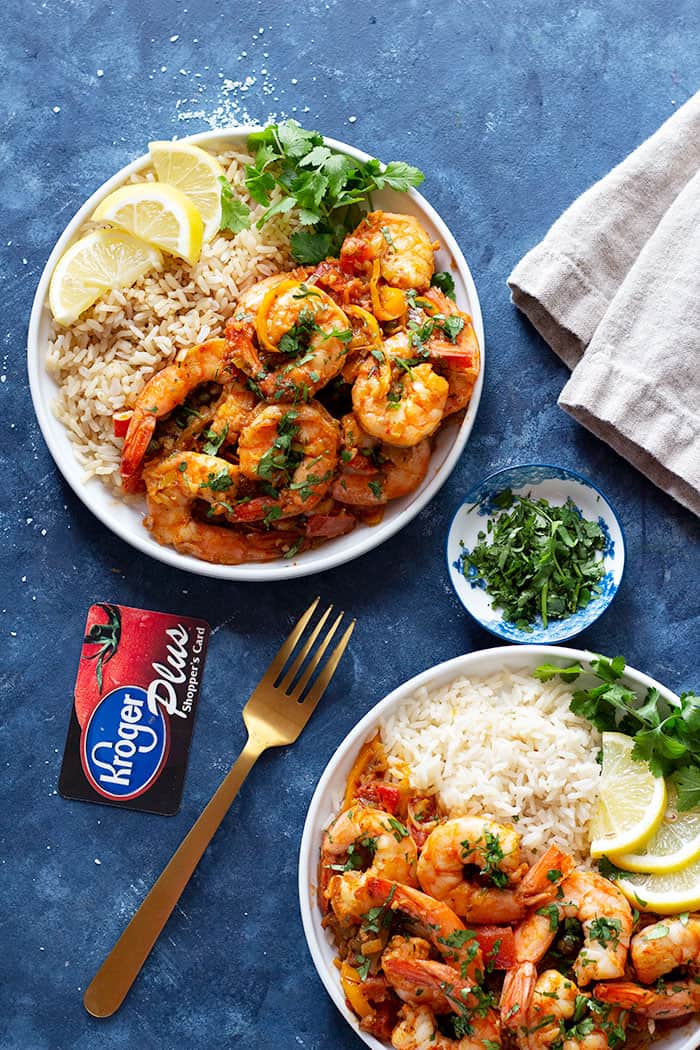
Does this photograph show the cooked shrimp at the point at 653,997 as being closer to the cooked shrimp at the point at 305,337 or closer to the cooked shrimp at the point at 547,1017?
the cooked shrimp at the point at 547,1017

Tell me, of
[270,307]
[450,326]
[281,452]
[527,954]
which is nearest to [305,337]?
[270,307]

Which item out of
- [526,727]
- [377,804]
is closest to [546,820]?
[526,727]

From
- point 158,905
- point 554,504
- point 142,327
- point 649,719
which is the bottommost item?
point 158,905

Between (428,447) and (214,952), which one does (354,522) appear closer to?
(428,447)

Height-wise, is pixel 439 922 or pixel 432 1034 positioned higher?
pixel 439 922

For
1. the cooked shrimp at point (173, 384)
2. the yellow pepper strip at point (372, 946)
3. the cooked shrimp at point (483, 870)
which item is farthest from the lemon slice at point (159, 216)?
the yellow pepper strip at point (372, 946)

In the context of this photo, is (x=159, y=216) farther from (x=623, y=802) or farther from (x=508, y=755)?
(x=623, y=802)

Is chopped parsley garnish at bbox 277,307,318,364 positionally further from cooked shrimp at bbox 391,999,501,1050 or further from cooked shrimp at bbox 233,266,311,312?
cooked shrimp at bbox 391,999,501,1050
